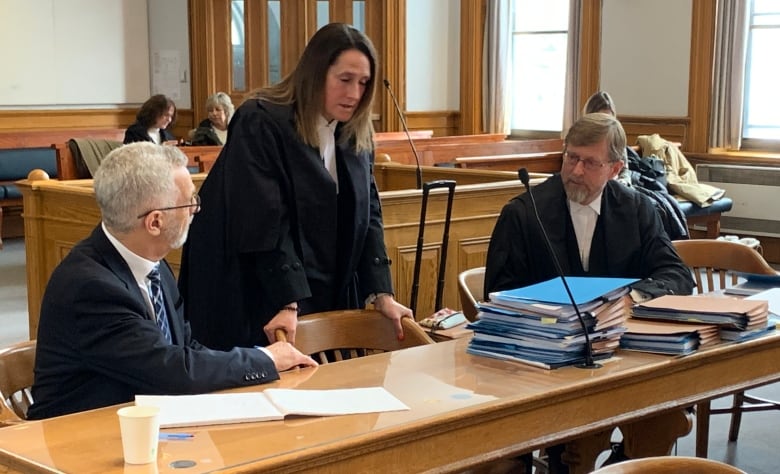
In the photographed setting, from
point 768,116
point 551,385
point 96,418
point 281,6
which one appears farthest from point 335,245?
point 281,6

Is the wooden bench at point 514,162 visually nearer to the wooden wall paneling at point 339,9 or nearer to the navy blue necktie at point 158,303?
the wooden wall paneling at point 339,9

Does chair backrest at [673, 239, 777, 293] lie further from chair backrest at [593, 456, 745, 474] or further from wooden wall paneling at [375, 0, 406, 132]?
wooden wall paneling at [375, 0, 406, 132]

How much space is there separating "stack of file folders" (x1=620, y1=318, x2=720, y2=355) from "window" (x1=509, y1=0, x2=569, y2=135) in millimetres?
8526

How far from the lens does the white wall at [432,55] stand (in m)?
11.5

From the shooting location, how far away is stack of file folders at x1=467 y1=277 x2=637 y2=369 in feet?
7.64

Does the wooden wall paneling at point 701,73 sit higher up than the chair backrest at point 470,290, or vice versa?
the wooden wall paneling at point 701,73

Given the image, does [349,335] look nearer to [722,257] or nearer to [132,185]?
[132,185]

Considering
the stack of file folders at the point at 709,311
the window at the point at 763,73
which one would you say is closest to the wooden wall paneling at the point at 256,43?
the window at the point at 763,73

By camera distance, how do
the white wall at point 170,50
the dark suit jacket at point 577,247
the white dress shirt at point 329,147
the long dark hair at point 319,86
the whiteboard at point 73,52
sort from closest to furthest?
the long dark hair at point 319,86
the white dress shirt at point 329,147
the dark suit jacket at point 577,247
the whiteboard at point 73,52
the white wall at point 170,50

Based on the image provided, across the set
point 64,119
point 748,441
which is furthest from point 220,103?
point 748,441

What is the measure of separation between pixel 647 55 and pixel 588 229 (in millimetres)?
7067

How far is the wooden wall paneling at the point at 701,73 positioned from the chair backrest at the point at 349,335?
7.21 metres

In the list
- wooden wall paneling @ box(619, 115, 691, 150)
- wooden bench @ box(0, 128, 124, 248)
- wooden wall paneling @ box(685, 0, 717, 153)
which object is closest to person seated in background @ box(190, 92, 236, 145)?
wooden bench @ box(0, 128, 124, 248)

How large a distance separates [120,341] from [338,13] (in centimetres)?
944
